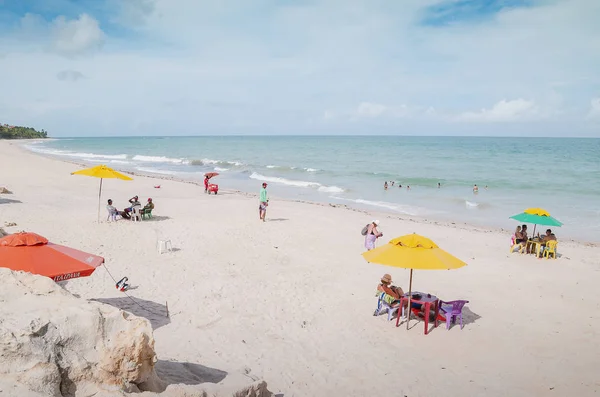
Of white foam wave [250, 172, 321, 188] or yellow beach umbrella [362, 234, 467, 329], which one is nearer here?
yellow beach umbrella [362, 234, 467, 329]

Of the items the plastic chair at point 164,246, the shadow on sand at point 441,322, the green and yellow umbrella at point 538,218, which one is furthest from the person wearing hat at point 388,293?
the green and yellow umbrella at point 538,218

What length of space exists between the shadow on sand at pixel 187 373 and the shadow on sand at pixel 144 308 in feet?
6.88

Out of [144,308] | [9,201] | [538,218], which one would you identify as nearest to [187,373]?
[144,308]

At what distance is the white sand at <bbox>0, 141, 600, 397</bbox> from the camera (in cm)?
647

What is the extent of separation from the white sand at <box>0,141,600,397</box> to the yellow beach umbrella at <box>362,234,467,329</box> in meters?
1.40

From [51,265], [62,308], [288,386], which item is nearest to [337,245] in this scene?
[288,386]

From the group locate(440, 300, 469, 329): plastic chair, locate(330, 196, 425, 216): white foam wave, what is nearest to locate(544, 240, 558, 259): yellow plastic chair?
locate(440, 300, 469, 329): plastic chair

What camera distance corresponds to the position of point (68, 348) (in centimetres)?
351

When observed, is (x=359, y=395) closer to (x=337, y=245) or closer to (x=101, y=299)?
(x=101, y=299)

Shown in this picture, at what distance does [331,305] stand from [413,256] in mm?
2319

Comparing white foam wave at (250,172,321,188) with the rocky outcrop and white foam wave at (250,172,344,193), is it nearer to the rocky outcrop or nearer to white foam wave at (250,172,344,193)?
white foam wave at (250,172,344,193)

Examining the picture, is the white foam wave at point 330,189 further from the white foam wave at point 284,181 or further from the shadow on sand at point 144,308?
the shadow on sand at point 144,308

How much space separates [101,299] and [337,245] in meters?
7.40

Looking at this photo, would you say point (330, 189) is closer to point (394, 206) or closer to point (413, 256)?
point (394, 206)
